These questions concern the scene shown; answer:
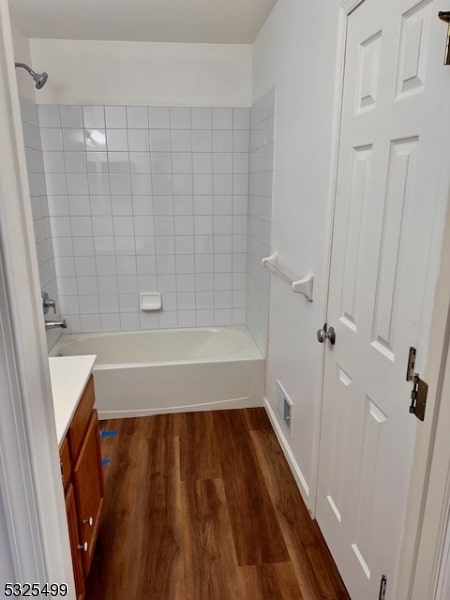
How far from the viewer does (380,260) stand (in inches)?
46.8

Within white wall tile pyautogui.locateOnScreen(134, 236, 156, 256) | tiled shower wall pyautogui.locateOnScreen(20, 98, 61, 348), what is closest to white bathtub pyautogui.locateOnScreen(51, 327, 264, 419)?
tiled shower wall pyautogui.locateOnScreen(20, 98, 61, 348)

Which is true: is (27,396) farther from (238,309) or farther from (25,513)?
(238,309)

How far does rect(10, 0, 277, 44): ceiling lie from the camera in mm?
2186

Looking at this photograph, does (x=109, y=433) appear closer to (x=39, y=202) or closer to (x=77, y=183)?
(x=39, y=202)

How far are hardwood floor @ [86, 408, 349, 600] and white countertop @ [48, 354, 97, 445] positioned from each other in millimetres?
808

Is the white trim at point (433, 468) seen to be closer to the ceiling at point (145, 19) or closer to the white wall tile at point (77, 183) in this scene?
the ceiling at point (145, 19)

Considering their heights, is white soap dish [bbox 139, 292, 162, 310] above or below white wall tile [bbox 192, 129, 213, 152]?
below

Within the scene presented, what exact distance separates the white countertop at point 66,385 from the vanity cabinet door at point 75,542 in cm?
23

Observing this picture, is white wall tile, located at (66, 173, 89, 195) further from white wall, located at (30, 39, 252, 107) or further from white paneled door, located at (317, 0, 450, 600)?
white paneled door, located at (317, 0, 450, 600)

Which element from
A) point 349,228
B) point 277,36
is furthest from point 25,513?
point 277,36

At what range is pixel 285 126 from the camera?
2111 mm

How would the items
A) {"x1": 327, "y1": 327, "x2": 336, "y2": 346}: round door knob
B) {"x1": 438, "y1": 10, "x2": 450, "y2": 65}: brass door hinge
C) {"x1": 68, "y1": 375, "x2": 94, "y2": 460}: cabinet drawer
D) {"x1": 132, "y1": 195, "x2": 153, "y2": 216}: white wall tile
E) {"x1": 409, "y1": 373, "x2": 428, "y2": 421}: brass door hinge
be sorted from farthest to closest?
1. {"x1": 132, "y1": 195, "x2": 153, "y2": 216}: white wall tile
2. {"x1": 327, "y1": 327, "x2": 336, "y2": 346}: round door knob
3. {"x1": 68, "y1": 375, "x2": 94, "y2": 460}: cabinet drawer
4. {"x1": 409, "y1": 373, "x2": 428, "y2": 421}: brass door hinge
5. {"x1": 438, "y1": 10, "x2": 450, "y2": 65}: brass door hinge

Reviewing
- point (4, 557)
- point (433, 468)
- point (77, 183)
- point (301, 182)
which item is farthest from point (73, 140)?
point (433, 468)

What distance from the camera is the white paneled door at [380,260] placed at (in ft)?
3.14
